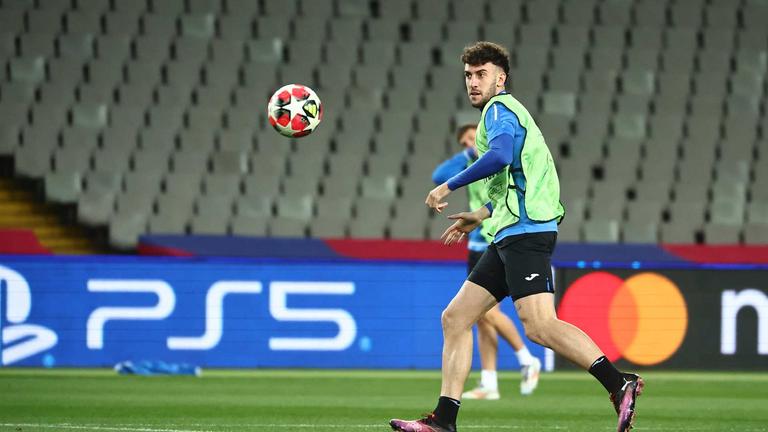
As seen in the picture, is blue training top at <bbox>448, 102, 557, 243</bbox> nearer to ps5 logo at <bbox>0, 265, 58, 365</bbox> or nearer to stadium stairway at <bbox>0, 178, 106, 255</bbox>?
ps5 logo at <bbox>0, 265, 58, 365</bbox>

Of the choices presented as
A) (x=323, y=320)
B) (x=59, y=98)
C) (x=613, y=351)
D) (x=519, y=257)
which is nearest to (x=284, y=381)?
(x=323, y=320)

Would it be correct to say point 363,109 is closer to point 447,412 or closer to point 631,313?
point 631,313

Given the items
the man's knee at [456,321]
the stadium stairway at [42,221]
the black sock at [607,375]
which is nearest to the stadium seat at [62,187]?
the stadium stairway at [42,221]

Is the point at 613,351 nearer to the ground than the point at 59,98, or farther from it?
nearer to the ground

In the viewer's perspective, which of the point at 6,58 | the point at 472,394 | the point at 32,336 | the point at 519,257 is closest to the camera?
the point at 519,257

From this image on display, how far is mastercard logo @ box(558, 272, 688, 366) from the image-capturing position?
43.5 feet

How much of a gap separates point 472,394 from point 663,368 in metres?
3.95

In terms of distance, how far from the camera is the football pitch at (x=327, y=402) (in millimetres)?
7781

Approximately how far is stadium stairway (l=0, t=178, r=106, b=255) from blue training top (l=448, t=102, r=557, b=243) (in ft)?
32.7

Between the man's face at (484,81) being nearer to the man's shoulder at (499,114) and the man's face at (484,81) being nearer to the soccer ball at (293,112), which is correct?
the man's shoulder at (499,114)

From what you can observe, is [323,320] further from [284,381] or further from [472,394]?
[472,394]

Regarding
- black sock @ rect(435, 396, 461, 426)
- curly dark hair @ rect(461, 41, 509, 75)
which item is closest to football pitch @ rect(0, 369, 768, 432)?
black sock @ rect(435, 396, 461, 426)

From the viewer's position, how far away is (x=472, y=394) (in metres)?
10.0

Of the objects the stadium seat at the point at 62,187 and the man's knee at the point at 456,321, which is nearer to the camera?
the man's knee at the point at 456,321
